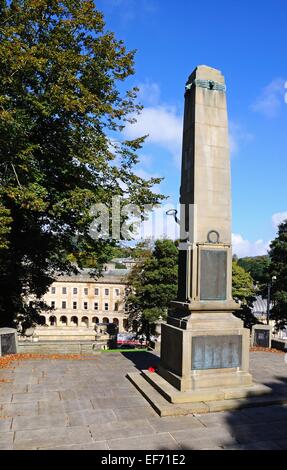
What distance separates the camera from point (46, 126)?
15.8 meters

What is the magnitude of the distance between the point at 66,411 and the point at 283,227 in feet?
94.0

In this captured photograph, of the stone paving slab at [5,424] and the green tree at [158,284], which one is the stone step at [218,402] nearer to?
the stone paving slab at [5,424]

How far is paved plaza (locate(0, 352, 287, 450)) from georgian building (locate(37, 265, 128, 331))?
212 feet

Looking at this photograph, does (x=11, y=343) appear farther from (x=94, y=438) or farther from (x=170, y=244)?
(x=170, y=244)

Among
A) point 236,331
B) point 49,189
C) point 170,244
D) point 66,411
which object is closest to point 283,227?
point 170,244

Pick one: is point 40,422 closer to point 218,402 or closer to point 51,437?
point 51,437

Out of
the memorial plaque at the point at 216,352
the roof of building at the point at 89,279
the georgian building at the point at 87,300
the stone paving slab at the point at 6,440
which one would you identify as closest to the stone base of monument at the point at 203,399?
the memorial plaque at the point at 216,352

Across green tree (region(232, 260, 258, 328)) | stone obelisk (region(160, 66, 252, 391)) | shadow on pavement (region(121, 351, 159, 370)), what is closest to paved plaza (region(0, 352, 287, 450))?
stone obelisk (region(160, 66, 252, 391))

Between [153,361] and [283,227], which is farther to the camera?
[283,227]

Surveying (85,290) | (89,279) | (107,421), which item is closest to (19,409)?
(107,421)

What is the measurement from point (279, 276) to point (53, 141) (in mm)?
22295

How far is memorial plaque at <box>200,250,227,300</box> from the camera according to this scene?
8906 millimetres

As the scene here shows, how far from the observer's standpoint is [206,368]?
8367mm

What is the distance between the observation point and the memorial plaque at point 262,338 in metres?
16.5
